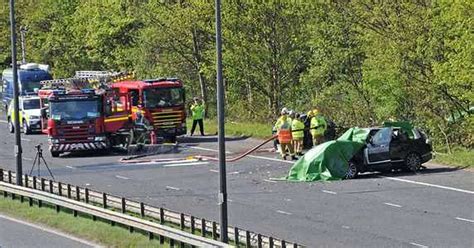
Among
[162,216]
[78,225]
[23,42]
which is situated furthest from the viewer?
[23,42]

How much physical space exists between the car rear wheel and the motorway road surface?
1199 cm

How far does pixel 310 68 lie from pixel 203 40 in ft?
31.7

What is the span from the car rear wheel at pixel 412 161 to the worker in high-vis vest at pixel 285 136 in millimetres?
5044

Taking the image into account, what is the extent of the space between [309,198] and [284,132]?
7748 mm

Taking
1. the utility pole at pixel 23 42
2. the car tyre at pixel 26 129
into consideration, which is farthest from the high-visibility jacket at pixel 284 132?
the utility pole at pixel 23 42

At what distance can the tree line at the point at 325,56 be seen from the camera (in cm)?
3953

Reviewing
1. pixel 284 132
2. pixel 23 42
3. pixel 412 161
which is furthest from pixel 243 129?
pixel 23 42

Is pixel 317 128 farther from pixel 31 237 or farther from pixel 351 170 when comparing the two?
pixel 31 237

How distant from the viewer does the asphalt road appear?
71.1 ft

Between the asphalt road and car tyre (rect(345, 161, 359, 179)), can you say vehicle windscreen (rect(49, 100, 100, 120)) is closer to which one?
the asphalt road

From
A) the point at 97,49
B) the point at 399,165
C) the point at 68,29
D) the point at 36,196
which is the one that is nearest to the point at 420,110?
the point at 399,165

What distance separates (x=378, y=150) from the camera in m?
30.7

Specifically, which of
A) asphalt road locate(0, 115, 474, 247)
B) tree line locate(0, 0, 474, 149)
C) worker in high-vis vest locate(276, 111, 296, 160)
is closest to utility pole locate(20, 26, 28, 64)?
tree line locate(0, 0, 474, 149)

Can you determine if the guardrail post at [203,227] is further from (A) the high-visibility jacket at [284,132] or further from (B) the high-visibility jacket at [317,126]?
(B) the high-visibility jacket at [317,126]
